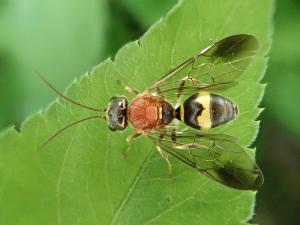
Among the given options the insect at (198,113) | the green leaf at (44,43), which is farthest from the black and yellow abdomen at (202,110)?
the green leaf at (44,43)

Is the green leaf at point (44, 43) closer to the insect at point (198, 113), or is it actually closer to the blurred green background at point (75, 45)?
the blurred green background at point (75, 45)

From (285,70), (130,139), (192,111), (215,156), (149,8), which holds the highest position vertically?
(149,8)

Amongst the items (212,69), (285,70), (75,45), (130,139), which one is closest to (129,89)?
(130,139)

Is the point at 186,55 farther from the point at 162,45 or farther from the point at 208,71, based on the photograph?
the point at 208,71

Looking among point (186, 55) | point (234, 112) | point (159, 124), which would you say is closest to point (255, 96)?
point (234, 112)

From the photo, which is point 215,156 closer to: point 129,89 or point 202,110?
point 202,110

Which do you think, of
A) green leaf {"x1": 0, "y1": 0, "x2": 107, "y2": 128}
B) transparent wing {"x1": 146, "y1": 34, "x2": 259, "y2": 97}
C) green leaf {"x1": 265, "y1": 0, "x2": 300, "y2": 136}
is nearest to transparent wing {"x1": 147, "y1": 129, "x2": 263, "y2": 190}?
transparent wing {"x1": 146, "y1": 34, "x2": 259, "y2": 97}

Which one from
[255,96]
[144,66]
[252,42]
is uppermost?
[144,66]
